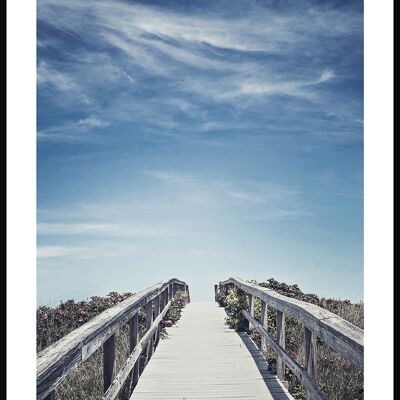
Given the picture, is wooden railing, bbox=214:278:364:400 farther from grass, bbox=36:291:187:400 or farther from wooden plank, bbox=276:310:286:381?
grass, bbox=36:291:187:400

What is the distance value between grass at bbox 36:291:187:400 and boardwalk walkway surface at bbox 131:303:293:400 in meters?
0.39

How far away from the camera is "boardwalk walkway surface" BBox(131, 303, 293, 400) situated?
5.69m

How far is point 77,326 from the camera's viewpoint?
11.6 meters

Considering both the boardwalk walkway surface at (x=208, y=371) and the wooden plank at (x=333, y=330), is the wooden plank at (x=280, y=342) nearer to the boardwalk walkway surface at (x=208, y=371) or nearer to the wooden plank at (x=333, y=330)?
the boardwalk walkway surface at (x=208, y=371)

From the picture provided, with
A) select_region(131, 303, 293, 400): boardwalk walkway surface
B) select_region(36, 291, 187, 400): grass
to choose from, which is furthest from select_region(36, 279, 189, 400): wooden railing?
select_region(36, 291, 187, 400): grass

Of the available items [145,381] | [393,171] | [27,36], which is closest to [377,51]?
[393,171]

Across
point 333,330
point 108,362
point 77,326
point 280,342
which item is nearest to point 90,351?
point 108,362

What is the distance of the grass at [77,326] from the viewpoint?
675 centimetres

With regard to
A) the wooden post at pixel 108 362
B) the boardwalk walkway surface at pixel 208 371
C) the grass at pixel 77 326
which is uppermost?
the wooden post at pixel 108 362

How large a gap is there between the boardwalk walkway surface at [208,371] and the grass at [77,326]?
392 mm

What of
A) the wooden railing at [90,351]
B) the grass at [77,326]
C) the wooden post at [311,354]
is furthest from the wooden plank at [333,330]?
the grass at [77,326]

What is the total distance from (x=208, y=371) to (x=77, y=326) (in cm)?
583

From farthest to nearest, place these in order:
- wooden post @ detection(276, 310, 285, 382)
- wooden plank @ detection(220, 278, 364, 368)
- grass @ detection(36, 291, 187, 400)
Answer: grass @ detection(36, 291, 187, 400) < wooden post @ detection(276, 310, 285, 382) < wooden plank @ detection(220, 278, 364, 368)
